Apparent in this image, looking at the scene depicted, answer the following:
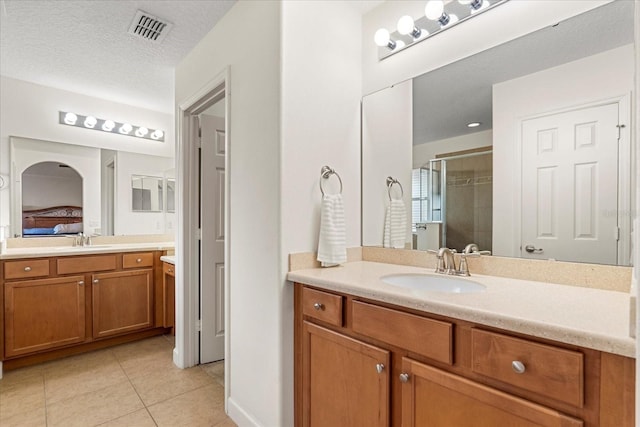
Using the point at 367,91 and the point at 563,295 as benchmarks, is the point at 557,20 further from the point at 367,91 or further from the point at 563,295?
the point at 563,295

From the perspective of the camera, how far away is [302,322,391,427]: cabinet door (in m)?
1.18

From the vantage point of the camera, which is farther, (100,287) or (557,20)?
(100,287)

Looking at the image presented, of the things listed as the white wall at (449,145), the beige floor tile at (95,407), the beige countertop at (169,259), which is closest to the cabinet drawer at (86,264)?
the beige countertop at (169,259)

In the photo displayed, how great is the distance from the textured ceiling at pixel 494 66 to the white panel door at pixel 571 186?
23 centimetres

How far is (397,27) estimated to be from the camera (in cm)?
173

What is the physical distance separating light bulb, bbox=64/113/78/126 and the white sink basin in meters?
3.30

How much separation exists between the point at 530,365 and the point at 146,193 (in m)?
3.63

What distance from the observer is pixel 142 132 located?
3.51 meters

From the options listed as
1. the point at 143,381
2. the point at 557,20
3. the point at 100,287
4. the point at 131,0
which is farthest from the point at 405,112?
the point at 100,287

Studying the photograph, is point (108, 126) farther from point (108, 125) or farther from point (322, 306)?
point (322, 306)

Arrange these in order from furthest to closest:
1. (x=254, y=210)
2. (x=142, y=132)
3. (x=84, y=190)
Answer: (x=142, y=132), (x=84, y=190), (x=254, y=210)

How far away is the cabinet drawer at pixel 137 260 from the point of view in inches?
115

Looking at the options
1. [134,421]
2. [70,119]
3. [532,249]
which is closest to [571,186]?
[532,249]

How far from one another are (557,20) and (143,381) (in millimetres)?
3070
